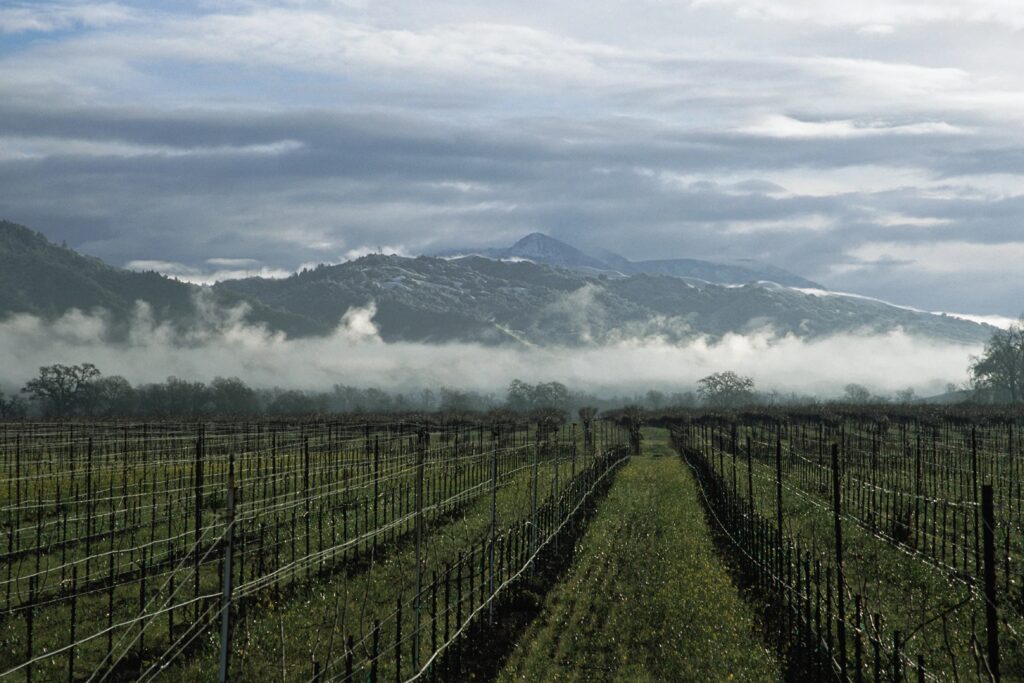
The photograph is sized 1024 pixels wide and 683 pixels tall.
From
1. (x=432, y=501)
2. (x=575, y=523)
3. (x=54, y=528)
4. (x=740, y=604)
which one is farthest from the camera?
(x=432, y=501)

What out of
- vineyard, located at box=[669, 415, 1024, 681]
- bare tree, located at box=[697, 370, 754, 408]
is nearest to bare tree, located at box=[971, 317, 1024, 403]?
bare tree, located at box=[697, 370, 754, 408]

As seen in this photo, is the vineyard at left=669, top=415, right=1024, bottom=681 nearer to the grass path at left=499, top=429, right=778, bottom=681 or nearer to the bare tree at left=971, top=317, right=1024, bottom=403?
the grass path at left=499, top=429, right=778, bottom=681

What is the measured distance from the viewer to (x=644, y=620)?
17.2m

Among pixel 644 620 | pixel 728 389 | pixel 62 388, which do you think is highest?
pixel 62 388

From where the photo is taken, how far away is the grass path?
1462cm

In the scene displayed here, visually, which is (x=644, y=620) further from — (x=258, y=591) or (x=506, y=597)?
(x=258, y=591)

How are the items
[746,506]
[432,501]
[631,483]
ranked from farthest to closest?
1. [631,483]
2. [432,501]
3. [746,506]

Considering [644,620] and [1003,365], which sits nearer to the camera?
[644,620]

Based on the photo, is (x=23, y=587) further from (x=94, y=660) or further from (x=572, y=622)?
(x=572, y=622)

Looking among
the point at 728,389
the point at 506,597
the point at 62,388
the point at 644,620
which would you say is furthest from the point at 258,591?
the point at 728,389

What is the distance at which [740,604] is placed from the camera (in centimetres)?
1859

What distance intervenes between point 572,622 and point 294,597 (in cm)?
517

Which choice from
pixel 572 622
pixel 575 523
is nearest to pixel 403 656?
pixel 572 622

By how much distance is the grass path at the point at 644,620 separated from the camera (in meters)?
14.6
